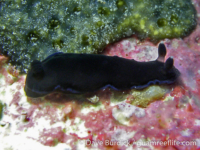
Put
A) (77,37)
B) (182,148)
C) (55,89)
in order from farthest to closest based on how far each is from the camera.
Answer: (77,37) → (55,89) → (182,148)

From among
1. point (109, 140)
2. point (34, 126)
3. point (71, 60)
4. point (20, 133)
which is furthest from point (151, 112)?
point (20, 133)

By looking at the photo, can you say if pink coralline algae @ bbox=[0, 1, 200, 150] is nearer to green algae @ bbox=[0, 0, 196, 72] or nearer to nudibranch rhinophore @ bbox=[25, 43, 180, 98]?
nudibranch rhinophore @ bbox=[25, 43, 180, 98]

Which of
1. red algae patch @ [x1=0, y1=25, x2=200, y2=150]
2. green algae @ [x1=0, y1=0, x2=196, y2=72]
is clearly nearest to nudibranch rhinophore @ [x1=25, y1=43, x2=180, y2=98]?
red algae patch @ [x1=0, y1=25, x2=200, y2=150]

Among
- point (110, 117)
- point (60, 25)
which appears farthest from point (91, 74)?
point (60, 25)

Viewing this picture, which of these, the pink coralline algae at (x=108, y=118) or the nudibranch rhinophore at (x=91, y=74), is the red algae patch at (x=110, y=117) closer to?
the pink coralline algae at (x=108, y=118)

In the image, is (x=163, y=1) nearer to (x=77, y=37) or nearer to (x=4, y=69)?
(x=77, y=37)

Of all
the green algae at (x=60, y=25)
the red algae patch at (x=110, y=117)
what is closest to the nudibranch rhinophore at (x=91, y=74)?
the red algae patch at (x=110, y=117)
